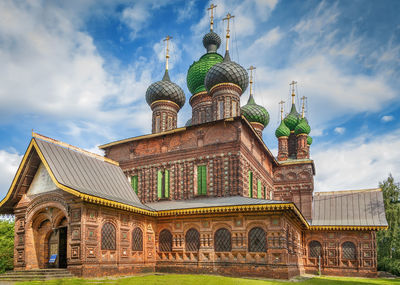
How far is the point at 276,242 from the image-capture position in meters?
15.9

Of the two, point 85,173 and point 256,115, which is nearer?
point 85,173

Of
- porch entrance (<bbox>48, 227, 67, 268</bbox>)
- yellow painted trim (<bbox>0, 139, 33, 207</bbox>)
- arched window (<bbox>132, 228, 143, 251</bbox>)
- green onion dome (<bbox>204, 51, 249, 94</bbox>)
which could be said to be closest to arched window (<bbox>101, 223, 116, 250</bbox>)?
arched window (<bbox>132, 228, 143, 251</bbox>)

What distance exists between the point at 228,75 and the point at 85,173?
11137 mm

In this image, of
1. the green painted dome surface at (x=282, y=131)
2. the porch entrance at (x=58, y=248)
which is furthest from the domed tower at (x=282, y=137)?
the porch entrance at (x=58, y=248)

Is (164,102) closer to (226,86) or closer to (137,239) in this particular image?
(226,86)

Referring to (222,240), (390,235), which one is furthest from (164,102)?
(390,235)

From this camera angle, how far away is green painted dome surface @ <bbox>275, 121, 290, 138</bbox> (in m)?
→ 34.7

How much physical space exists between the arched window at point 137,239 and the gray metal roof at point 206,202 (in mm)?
1575

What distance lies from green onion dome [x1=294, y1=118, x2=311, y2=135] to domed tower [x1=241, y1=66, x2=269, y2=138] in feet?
11.3

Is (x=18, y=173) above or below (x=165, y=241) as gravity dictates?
above

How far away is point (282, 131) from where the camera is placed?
3469 centimetres

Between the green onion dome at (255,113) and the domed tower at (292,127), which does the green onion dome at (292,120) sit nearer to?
the domed tower at (292,127)

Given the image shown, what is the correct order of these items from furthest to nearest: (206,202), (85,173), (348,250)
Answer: (348,250)
(206,202)
(85,173)

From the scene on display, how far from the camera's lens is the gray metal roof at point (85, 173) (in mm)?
15375
